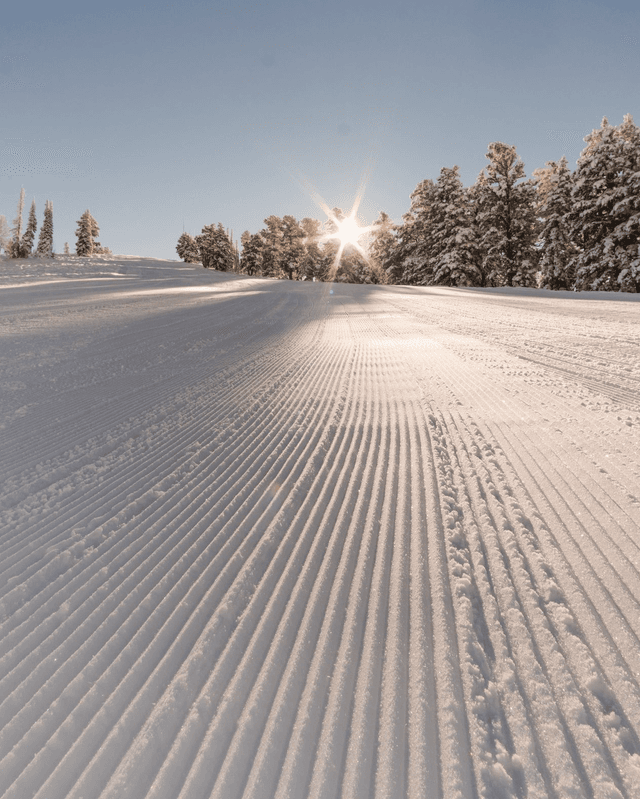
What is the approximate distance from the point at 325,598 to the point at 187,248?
73900 millimetres

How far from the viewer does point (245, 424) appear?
3.79 metres

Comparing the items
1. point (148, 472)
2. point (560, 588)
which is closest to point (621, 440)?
point (560, 588)

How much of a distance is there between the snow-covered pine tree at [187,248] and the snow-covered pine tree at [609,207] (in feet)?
181

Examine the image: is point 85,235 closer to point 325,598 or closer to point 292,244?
point 292,244

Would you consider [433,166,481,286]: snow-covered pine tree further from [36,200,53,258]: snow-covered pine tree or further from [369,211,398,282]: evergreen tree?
[36,200,53,258]: snow-covered pine tree

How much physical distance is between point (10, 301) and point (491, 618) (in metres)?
16.1

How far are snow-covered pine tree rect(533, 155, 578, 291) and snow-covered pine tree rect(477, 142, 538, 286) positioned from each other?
3.93ft

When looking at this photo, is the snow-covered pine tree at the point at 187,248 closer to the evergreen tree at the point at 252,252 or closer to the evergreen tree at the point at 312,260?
the evergreen tree at the point at 252,252

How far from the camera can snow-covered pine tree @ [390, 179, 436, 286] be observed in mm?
34719

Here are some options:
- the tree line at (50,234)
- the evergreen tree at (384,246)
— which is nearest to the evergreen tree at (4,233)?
the tree line at (50,234)

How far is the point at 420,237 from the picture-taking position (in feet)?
119

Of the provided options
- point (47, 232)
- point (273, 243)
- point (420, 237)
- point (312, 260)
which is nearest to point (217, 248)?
point (273, 243)

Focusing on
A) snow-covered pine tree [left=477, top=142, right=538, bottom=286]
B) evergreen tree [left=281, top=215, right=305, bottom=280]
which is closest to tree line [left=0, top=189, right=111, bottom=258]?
evergreen tree [left=281, top=215, right=305, bottom=280]

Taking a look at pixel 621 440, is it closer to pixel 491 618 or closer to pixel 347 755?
pixel 491 618
